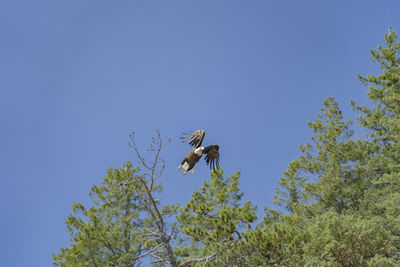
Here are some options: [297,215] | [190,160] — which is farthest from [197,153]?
[297,215]

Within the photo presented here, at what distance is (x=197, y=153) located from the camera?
378 inches

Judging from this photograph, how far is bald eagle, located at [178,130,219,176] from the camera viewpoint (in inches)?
379

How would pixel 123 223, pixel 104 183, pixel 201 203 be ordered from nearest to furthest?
pixel 201 203, pixel 123 223, pixel 104 183

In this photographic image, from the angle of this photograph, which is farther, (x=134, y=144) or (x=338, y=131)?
(x=338, y=131)

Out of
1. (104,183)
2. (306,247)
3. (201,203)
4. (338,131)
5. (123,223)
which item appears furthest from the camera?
(338,131)

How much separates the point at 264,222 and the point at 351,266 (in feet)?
8.66

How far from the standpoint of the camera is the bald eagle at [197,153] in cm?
962

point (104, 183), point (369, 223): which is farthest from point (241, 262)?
point (104, 183)

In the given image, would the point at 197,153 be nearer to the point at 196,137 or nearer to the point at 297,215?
the point at 196,137

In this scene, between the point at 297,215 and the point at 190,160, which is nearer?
the point at 190,160

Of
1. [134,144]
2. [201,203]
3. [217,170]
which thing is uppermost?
[134,144]

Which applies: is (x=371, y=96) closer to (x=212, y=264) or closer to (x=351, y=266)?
(x=351, y=266)

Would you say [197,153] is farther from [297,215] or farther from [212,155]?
[297,215]

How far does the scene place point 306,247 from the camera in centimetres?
860
